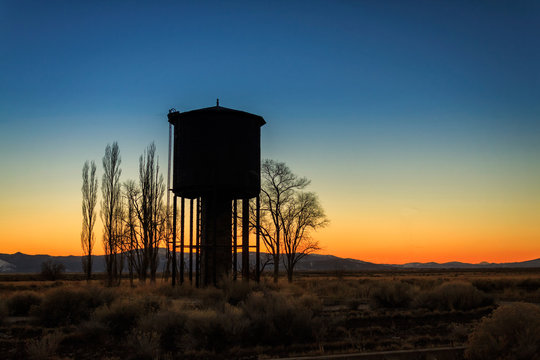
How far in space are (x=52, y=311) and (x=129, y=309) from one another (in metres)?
3.44

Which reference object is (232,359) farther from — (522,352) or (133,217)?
(133,217)

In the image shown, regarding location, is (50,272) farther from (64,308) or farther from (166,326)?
(166,326)

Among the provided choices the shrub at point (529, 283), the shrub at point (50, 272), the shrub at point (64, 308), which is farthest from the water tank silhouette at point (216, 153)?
the shrub at point (50, 272)

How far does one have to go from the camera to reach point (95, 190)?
37625mm

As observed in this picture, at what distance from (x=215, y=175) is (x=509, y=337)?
54.0 ft

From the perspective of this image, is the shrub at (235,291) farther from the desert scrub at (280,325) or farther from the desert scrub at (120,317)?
the desert scrub at (280,325)

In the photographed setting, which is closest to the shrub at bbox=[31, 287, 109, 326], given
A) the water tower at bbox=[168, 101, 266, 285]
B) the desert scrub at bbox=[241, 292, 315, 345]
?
the desert scrub at bbox=[241, 292, 315, 345]

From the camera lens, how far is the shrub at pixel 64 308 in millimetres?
14844

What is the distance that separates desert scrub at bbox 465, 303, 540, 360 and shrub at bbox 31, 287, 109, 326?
11.5 meters

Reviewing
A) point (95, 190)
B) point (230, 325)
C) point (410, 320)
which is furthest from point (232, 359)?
point (95, 190)

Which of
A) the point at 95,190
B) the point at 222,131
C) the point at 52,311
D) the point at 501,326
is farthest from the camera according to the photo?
the point at 95,190

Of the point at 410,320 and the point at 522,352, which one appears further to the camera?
the point at 410,320

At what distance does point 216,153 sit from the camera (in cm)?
2356

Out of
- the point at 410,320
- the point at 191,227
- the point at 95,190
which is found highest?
the point at 95,190
